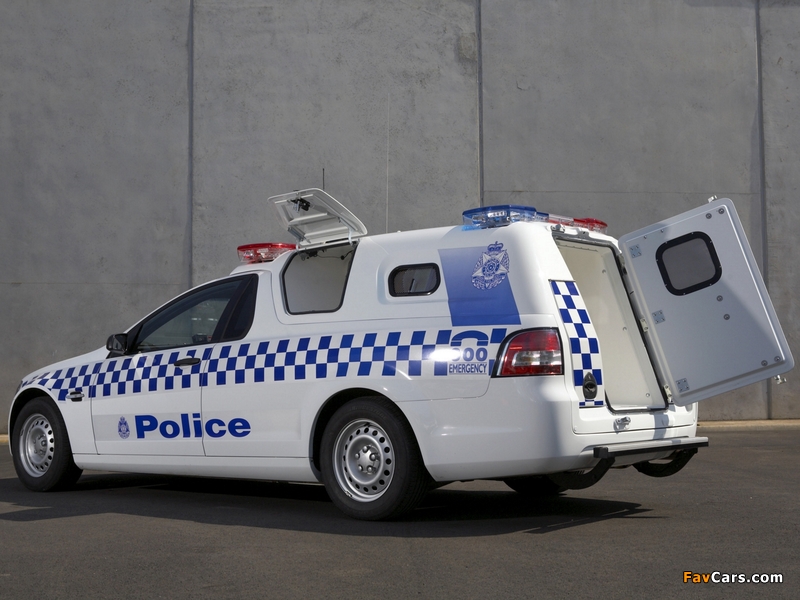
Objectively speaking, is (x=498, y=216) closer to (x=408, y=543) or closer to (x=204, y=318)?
(x=408, y=543)

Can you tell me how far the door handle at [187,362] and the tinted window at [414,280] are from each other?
1.63 meters

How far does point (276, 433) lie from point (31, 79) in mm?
10143

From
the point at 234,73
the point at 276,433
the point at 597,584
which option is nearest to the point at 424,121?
the point at 234,73

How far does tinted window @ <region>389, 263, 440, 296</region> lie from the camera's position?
Answer: 5801 millimetres

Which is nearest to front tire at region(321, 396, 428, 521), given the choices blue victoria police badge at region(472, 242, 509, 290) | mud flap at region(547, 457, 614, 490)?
blue victoria police badge at region(472, 242, 509, 290)

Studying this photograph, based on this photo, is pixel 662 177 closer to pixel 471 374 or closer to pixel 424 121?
pixel 424 121

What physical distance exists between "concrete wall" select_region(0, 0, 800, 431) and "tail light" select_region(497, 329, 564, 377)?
9.04 m

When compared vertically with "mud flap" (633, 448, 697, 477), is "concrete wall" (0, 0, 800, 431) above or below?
above

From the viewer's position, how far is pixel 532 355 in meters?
5.30

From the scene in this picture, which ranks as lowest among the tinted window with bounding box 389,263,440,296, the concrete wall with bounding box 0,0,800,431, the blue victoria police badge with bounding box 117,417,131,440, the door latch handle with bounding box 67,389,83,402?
the blue victoria police badge with bounding box 117,417,131,440

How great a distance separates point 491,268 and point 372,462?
1.38 meters

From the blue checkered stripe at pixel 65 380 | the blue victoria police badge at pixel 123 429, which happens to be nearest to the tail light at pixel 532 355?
the blue victoria police badge at pixel 123 429

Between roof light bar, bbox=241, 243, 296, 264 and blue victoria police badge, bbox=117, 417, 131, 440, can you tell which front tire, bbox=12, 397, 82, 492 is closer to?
blue victoria police badge, bbox=117, 417, 131, 440

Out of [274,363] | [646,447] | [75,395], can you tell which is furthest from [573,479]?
[75,395]
